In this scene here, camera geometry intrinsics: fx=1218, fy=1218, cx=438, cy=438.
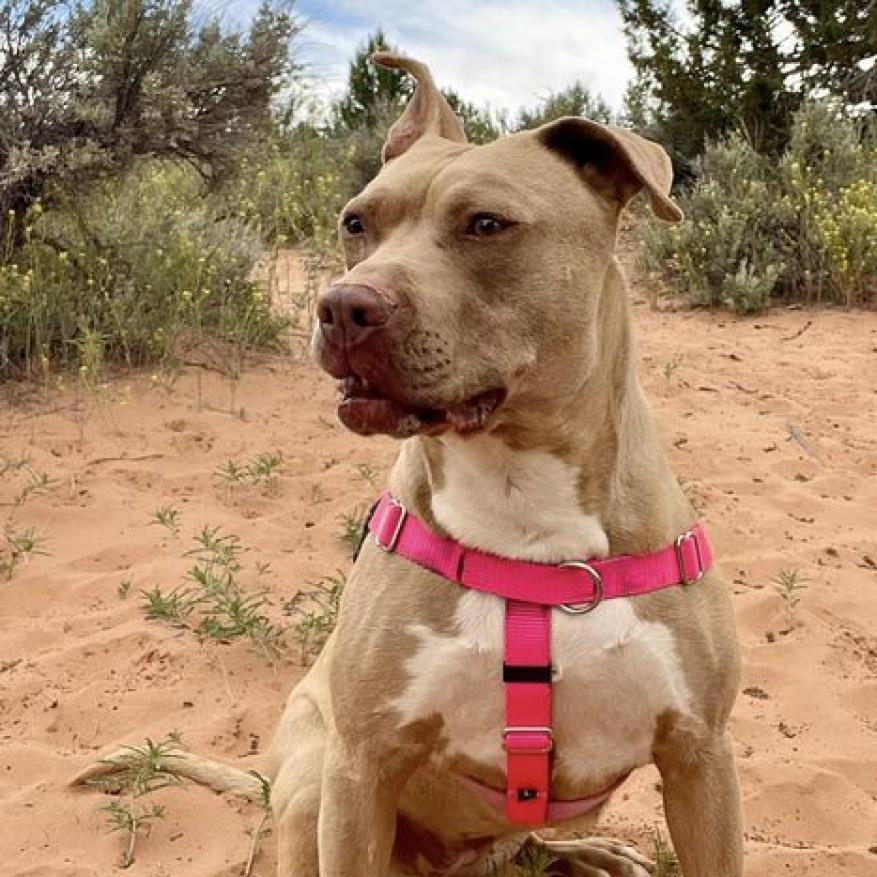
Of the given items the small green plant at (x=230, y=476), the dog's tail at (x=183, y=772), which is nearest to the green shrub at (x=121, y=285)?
the small green plant at (x=230, y=476)

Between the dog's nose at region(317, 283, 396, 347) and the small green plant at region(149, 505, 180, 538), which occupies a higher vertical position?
the dog's nose at region(317, 283, 396, 347)

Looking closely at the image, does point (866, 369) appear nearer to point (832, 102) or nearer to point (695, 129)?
point (832, 102)

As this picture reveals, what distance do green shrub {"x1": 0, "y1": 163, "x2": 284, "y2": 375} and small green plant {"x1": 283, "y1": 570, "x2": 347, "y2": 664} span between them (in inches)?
→ 79.9

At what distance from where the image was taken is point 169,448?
5.54 meters

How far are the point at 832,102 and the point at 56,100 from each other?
677cm

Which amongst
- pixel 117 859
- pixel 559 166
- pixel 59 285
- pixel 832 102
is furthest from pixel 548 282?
pixel 832 102

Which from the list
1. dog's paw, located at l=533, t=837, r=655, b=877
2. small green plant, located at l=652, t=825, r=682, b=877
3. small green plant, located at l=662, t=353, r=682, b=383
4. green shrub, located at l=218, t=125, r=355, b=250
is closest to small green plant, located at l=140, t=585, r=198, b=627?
dog's paw, located at l=533, t=837, r=655, b=877

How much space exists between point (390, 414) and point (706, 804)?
3.28 feet

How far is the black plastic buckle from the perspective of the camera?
217 centimetres

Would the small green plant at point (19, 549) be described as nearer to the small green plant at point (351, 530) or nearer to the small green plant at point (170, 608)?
the small green plant at point (170, 608)

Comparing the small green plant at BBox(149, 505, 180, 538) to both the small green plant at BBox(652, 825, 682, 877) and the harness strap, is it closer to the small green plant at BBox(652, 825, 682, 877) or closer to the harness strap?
the small green plant at BBox(652, 825, 682, 877)

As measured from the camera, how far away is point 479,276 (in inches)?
85.4

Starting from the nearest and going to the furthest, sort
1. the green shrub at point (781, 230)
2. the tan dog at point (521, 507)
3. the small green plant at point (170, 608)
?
1. the tan dog at point (521, 507)
2. the small green plant at point (170, 608)
3. the green shrub at point (781, 230)

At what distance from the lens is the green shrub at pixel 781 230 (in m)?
8.15
